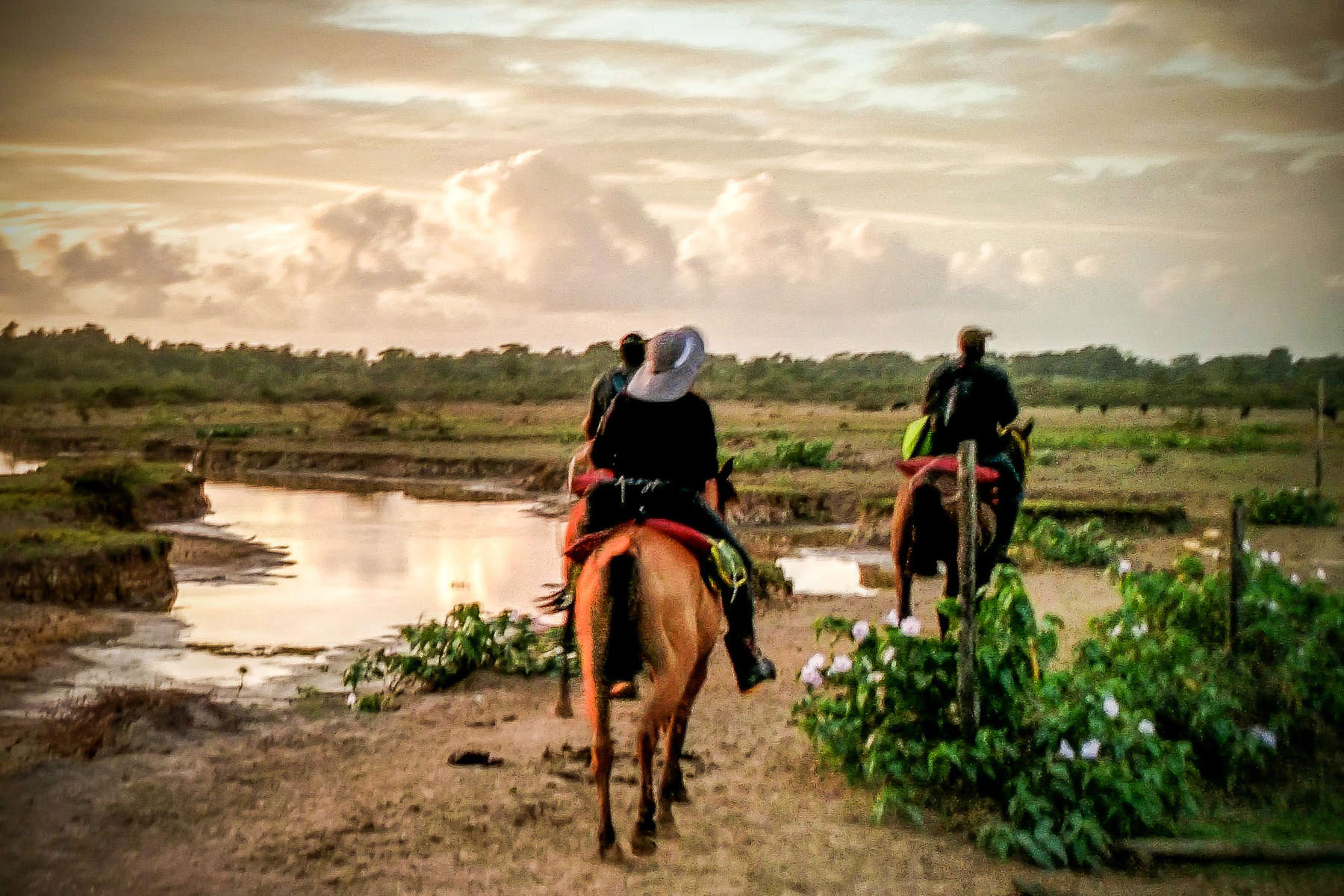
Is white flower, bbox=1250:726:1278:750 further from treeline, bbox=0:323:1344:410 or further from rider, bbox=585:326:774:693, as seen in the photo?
treeline, bbox=0:323:1344:410

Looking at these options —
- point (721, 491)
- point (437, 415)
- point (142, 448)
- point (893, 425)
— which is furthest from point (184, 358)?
point (721, 491)

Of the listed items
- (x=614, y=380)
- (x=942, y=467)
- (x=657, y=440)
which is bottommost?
(x=942, y=467)

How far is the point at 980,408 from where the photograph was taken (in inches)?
341

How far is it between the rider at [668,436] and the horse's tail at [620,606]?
1.52 feet

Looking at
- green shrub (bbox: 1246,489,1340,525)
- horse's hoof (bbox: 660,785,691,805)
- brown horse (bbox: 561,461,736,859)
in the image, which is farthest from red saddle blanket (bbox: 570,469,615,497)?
green shrub (bbox: 1246,489,1340,525)

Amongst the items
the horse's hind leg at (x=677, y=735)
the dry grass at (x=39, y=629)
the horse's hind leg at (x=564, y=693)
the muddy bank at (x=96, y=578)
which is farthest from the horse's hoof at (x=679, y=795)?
the muddy bank at (x=96, y=578)

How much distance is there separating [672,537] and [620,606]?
1.41 ft

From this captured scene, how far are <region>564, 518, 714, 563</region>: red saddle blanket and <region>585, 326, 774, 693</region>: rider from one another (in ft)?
0.44

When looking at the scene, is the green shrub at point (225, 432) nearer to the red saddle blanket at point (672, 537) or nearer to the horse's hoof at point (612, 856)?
the red saddle blanket at point (672, 537)

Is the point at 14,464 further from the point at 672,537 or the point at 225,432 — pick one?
the point at 672,537

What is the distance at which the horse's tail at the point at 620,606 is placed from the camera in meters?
5.54

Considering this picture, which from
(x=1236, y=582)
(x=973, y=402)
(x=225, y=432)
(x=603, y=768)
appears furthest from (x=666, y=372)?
(x=225, y=432)

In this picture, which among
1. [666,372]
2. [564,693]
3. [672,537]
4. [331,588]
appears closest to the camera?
[672,537]

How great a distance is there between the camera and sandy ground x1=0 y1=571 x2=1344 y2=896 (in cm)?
540
